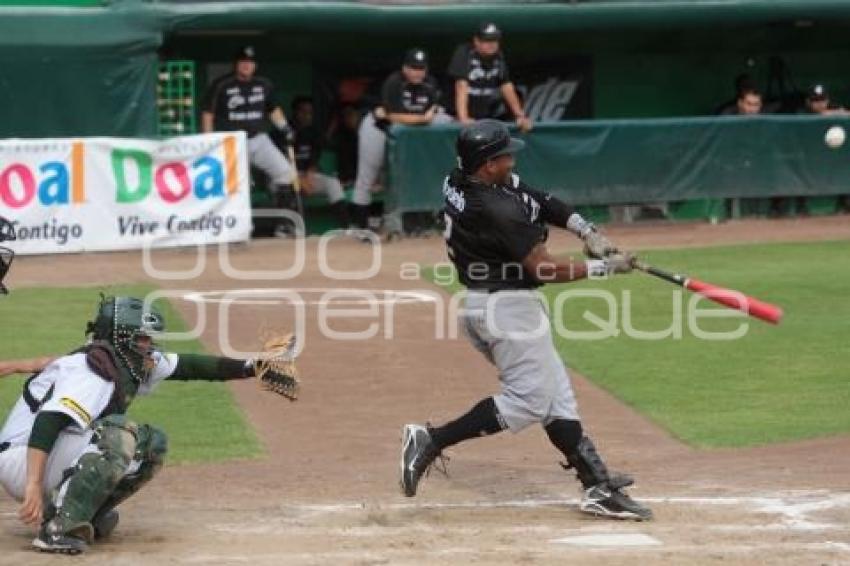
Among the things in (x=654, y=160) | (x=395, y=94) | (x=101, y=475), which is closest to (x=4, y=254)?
(x=101, y=475)

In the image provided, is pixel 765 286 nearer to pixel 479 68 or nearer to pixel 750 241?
pixel 750 241

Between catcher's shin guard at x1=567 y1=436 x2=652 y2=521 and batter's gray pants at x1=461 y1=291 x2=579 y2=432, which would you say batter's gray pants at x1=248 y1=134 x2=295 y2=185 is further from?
catcher's shin guard at x1=567 y1=436 x2=652 y2=521

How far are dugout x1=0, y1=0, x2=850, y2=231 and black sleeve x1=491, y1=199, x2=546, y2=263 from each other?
10453mm

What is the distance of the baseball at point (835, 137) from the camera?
19302mm

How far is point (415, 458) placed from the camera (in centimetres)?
810

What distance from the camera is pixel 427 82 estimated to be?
1841cm

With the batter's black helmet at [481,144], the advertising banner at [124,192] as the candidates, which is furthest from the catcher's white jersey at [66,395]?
the advertising banner at [124,192]

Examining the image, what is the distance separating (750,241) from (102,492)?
38.7 ft

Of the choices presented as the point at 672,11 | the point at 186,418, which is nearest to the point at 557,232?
the point at 672,11

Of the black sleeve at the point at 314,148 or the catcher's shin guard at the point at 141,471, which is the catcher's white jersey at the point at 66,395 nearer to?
the catcher's shin guard at the point at 141,471

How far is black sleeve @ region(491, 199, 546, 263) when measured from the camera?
769cm

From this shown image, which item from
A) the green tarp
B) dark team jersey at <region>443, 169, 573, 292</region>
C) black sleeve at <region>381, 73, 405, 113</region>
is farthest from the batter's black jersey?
black sleeve at <region>381, 73, 405, 113</region>

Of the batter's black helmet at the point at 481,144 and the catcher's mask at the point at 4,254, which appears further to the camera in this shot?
the catcher's mask at the point at 4,254

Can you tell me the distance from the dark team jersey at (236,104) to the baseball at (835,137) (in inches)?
239
